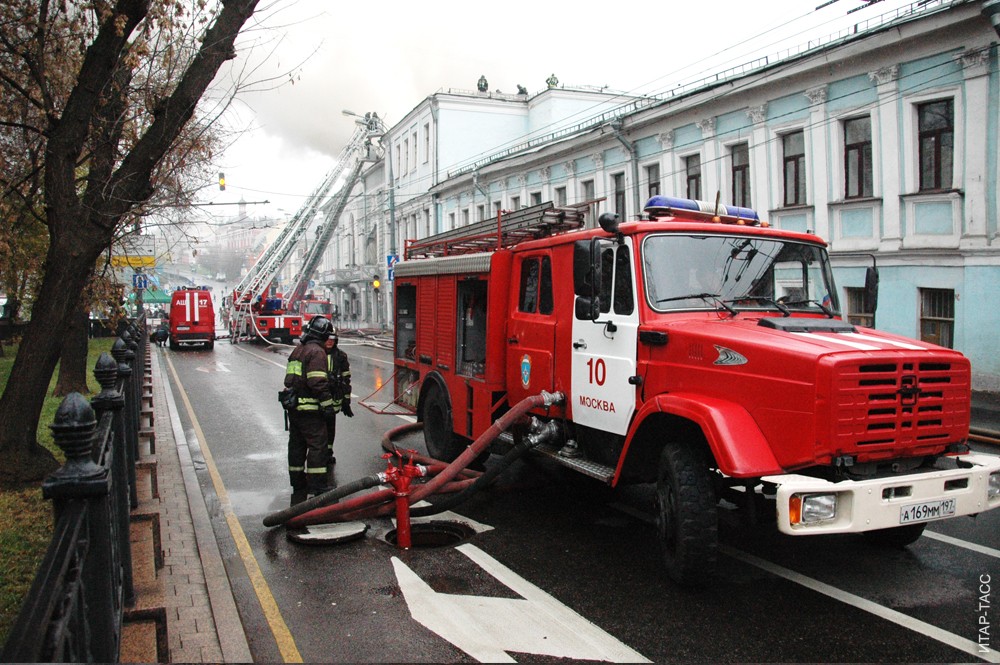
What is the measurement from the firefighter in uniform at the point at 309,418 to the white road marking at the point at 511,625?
238 centimetres

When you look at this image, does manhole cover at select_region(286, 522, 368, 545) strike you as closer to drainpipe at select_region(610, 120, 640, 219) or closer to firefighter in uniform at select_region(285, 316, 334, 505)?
firefighter in uniform at select_region(285, 316, 334, 505)

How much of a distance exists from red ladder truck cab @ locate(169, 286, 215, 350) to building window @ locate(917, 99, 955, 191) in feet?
81.7

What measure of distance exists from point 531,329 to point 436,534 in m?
2.08

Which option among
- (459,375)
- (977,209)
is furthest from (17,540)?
(977,209)

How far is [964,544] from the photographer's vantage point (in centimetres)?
578

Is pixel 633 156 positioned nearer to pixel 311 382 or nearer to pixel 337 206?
pixel 311 382

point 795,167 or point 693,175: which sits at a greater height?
point 693,175

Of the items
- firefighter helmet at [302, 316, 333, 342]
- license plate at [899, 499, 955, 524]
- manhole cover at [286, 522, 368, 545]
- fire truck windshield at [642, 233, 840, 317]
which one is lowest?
manhole cover at [286, 522, 368, 545]

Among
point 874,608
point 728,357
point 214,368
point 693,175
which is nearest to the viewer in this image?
point 874,608

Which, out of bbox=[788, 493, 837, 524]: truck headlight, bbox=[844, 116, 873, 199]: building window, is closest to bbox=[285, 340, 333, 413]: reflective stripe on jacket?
bbox=[788, 493, 837, 524]: truck headlight

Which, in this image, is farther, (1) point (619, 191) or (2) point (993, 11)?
(1) point (619, 191)

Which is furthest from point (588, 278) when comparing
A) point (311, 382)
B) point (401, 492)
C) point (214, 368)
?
point (214, 368)

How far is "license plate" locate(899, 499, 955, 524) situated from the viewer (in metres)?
4.31

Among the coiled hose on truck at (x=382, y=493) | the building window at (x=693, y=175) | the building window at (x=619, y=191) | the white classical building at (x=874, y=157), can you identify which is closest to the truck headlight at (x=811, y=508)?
the coiled hose on truck at (x=382, y=493)
